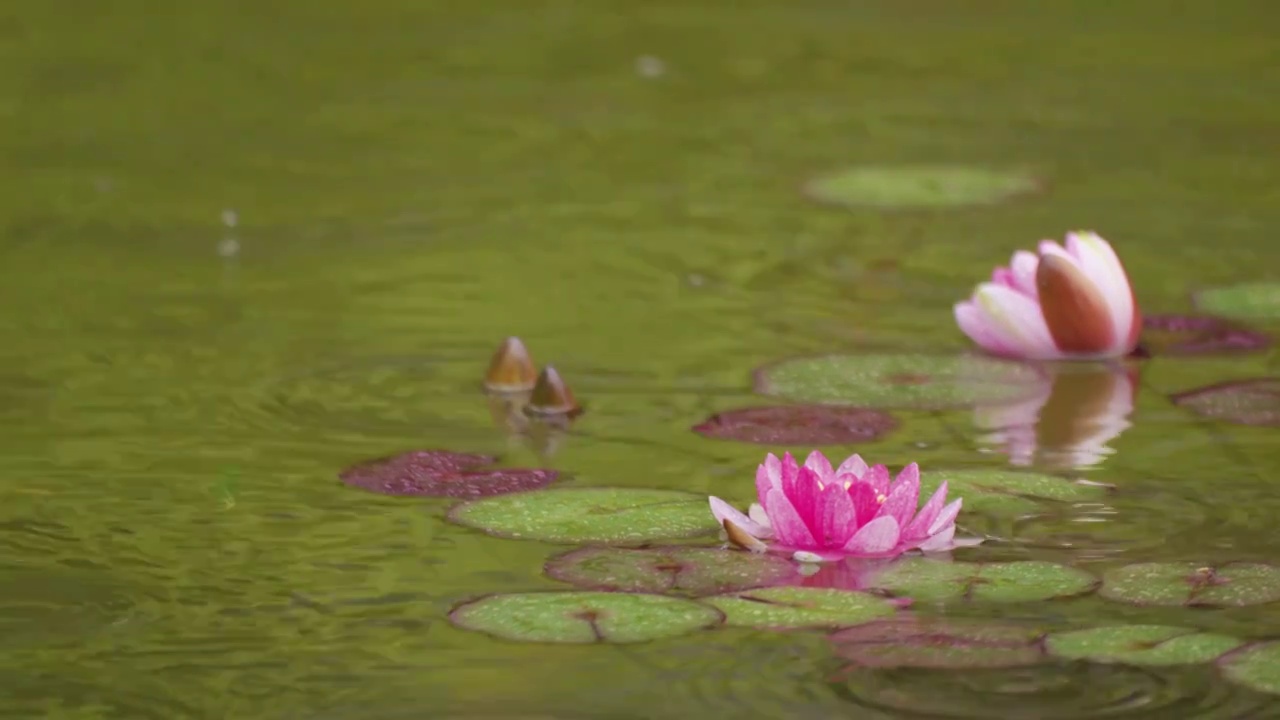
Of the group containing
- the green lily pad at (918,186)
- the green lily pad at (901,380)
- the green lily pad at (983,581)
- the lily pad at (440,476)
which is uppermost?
the green lily pad at (918,186)

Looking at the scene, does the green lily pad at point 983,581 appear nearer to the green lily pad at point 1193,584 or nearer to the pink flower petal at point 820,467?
the green lily pad at point 1193,584

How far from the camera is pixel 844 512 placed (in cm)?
339

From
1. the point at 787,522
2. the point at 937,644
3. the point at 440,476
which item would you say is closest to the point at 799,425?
the point at 440,476

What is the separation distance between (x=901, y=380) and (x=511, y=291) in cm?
123

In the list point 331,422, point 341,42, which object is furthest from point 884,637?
point 341,42

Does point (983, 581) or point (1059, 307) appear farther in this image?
point (1059, 307)

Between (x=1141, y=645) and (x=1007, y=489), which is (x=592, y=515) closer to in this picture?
(x=1007, y=489)

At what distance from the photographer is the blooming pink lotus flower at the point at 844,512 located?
11.1 ft

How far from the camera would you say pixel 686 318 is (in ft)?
17.0

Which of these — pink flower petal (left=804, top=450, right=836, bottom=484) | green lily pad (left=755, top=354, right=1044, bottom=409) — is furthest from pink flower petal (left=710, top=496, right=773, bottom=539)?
green lily pad (left=755, top=354, right=1044, bottom=409)

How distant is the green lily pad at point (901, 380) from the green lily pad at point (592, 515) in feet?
2.56

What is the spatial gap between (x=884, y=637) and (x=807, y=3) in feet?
22.2

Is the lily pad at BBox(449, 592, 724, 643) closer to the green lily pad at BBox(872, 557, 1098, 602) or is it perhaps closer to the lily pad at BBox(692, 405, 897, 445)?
the green lily pad at BBox(872, 557, 1098, 602)

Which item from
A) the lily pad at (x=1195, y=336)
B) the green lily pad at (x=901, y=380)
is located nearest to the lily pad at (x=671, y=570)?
the green lily pad at (x=901, y=380)
